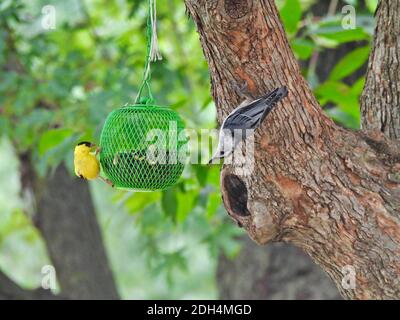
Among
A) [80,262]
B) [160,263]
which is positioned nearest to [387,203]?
[160,263]

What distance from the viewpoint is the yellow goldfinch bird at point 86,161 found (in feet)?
9.36

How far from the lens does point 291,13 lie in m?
3.30

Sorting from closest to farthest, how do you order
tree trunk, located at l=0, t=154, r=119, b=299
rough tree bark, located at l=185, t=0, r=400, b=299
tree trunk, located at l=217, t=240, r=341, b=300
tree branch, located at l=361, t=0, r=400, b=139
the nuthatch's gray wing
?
the nuthatch's gray wing → rough tree bark, located at l=185, t=0, r=400, b=299 → tree branch, located at l=361, t=0, r=400, b=139 → tree trunk, located at l=217, t=240, r=341, b=300 → tree trunk, located at l=0, t=154, r=119, b=299

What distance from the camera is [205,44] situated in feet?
7.71

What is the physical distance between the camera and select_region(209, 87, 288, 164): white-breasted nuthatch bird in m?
2.26

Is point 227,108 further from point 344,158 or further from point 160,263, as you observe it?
point 160,263

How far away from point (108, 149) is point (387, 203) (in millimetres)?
1095

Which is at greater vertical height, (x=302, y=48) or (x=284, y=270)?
(x=302, y=48)

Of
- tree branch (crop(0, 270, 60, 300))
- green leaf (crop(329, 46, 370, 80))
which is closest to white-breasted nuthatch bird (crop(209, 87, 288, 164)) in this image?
green leaf (crop(329, 46, 370, 80))

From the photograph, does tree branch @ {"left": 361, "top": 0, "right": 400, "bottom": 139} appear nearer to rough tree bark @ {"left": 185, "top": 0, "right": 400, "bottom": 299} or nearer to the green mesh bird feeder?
rough tree bark @ {"left": 185, "top": 0, "right": 400, "bottom": 299}

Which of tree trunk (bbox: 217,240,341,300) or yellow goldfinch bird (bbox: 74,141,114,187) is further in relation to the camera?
tree trunk (bbox: 217,240,341,300)

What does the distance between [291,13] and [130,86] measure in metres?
1.29

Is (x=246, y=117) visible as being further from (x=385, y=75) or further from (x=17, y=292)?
(x=17, y=292)

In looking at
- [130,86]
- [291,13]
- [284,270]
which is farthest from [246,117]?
[284,270]
